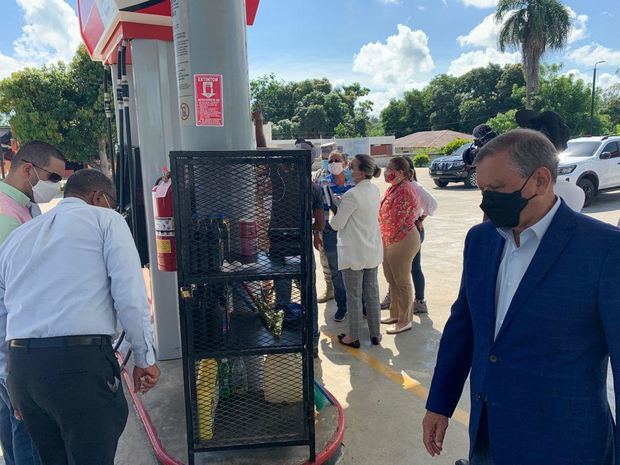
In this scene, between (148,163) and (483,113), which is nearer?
(148,163)

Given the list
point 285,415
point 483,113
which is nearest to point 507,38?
point 483,113

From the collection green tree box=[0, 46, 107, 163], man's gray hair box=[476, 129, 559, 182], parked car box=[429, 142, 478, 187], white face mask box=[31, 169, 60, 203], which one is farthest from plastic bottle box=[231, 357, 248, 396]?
green tree box=[0, 46, 107, 163]

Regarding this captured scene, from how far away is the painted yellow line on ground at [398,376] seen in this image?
11.3 feet

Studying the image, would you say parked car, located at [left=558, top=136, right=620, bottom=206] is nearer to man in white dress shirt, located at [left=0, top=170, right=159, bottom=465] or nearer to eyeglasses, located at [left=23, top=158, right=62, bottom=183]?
eyeglasses, located at [left=23, top=158, right=62, bottom=183]

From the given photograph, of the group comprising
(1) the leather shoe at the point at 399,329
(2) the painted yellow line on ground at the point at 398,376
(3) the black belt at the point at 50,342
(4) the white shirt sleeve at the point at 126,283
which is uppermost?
(4) the white shirt sleeve at the point at 126,283

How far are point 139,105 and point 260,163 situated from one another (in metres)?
1.94

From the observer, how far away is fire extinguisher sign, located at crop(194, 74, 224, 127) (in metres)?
2.71

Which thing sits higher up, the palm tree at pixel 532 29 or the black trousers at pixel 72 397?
the palm tree at pixel 532 29

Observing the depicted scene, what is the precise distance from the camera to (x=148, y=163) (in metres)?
3.89

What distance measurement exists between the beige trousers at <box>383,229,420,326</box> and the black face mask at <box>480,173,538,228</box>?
10.0 ft

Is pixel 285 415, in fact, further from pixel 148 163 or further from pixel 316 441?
pixel 148 163

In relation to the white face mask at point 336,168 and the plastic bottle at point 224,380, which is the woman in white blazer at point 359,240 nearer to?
the white face mask at point 336,168

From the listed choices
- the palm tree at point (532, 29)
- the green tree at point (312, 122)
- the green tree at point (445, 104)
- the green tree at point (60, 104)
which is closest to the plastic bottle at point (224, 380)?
the green tree at point (60, 104)

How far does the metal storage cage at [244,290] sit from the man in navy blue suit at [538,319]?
1.08m
